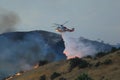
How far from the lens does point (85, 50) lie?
16600cm

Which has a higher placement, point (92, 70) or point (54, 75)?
point (54, 75)

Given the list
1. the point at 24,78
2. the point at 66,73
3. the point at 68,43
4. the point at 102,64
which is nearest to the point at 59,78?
the point at 66,73

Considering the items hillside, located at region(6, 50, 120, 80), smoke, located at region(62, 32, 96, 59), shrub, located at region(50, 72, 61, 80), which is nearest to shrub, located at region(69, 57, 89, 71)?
hillside, located at region(6, 50, 120, 80)

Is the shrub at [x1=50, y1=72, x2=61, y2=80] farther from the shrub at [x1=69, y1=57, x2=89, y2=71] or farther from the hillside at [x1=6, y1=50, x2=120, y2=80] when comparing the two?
the shrub at [x1=69, y1=57, x2=89, y2=71]

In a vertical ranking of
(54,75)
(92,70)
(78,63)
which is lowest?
(92,70)

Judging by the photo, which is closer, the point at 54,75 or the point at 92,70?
the point at 92,70

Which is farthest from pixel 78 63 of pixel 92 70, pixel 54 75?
pixel 92 70

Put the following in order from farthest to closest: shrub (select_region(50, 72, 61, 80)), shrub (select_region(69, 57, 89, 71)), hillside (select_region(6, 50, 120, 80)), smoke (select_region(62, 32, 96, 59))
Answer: smoke (select_region(62, 32, 96, 59)), shrub (select_region(50, 72, 61, 80)), shrub (select_region(69, 57, 89, 71)), hillside (select_region(6, 50, 120, 80))

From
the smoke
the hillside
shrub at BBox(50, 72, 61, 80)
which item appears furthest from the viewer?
the smoke

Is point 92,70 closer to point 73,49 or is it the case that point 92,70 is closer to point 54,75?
A: point 54,75

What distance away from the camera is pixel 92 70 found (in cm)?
11119

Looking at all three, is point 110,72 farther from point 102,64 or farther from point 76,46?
point 76,46

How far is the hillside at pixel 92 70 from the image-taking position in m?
101

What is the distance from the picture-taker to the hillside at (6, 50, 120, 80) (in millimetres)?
101363
